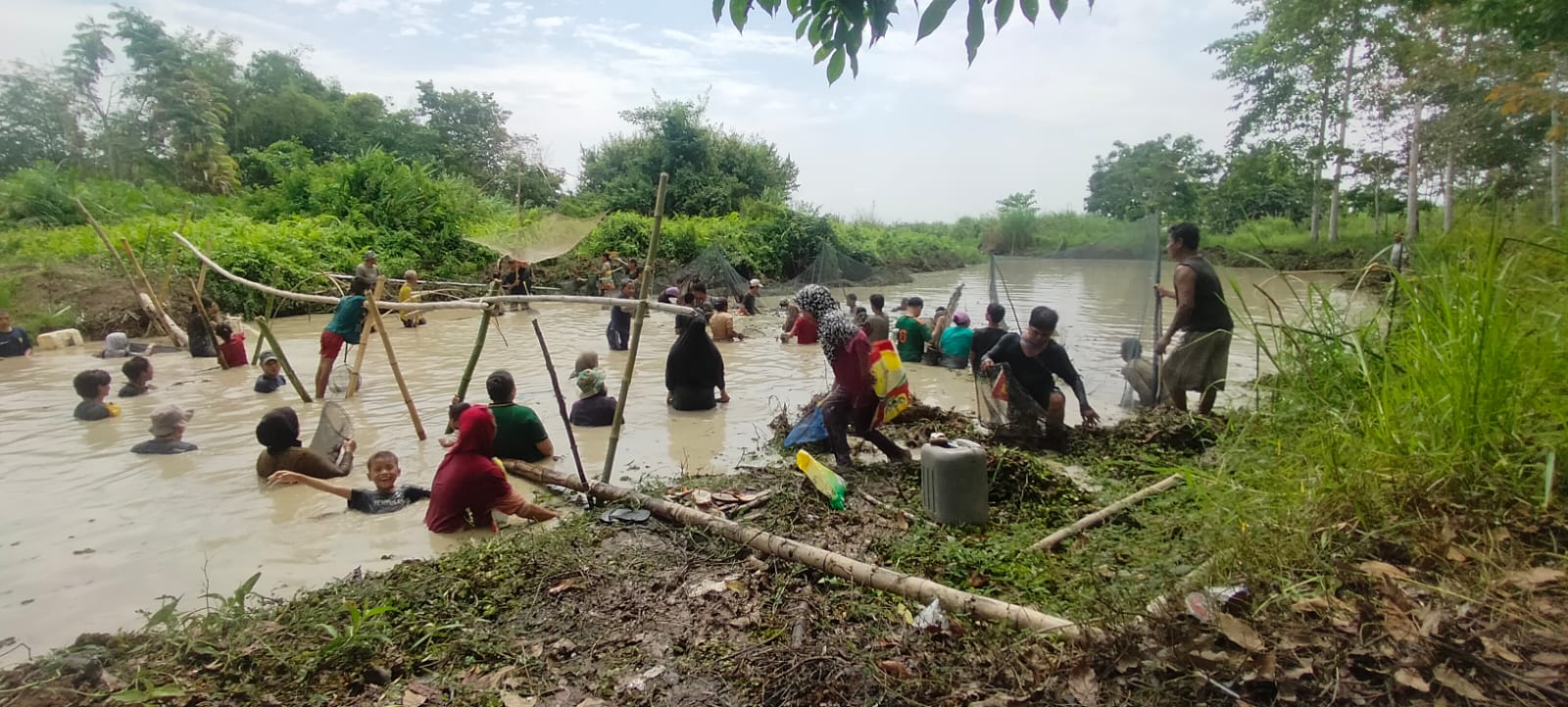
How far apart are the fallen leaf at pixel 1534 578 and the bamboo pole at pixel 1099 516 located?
1.56 m

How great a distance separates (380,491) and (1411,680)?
5243mm

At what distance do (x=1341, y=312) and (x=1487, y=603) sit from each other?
1.92m

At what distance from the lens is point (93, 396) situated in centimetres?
718

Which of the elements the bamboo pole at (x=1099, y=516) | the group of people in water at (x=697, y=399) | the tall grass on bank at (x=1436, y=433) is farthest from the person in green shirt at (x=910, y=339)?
the tall grass on bank at (x=1436, y=433)

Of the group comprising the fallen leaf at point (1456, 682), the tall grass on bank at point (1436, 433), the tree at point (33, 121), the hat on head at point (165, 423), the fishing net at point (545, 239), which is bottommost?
the hat on head at point (165, 423)

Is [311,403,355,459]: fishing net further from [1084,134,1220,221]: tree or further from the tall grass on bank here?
[1084,134,1220,221]: tree

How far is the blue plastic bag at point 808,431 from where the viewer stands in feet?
19.1

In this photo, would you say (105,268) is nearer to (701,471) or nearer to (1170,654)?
(701,471)

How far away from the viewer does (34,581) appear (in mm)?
4051

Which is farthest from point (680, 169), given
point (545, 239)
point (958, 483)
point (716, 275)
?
point (958, 483)

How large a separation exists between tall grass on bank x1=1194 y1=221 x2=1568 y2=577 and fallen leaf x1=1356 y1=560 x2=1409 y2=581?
4.3 inches

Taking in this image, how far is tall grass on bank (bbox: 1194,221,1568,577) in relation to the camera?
2.47 m

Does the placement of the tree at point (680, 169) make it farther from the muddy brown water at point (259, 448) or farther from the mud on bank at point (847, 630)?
the mud on bank at point (847, 630)

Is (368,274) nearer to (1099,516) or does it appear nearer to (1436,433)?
(1099,516)
